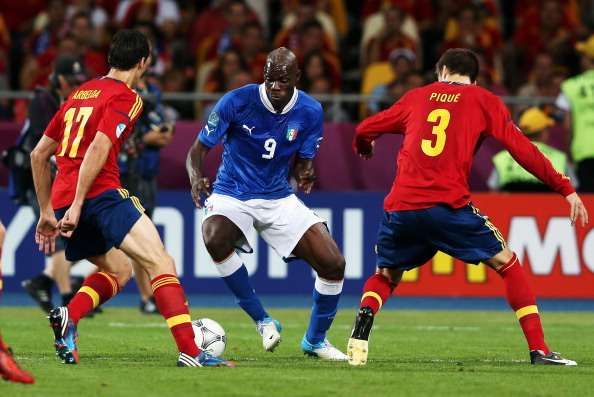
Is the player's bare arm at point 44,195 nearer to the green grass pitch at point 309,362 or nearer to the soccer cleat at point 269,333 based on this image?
the green grass pitch at point 309,362

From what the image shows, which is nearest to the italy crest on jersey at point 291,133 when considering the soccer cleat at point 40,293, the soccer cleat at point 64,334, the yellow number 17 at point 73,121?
the yellow number 17 at point 73,121

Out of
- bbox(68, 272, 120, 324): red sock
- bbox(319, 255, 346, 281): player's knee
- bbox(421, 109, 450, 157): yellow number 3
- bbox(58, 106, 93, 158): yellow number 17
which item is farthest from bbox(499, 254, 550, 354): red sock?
bbox(58, 106, 93, 158): yellow number 17

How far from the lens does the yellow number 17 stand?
956 cm

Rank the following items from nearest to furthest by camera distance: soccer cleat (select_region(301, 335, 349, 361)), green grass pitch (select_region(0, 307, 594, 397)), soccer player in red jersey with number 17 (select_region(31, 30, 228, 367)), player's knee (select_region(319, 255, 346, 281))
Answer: green grass pitch (select_region(0, 307, 594, 397)) < soccer player in red jersey with number 17 (select_region(31, 30, 228, 367)) < soccer cleat (select_region(301, 335, 349, 361)) < player's knee (select_region(319, 255, 346, 281))

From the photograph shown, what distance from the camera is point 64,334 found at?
954 cm

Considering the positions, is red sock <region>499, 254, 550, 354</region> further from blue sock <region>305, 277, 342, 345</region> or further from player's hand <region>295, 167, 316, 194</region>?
player's hand <region>295, 167, 316, 194</region>

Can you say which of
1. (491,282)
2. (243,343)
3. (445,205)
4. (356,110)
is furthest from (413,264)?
(356,110)

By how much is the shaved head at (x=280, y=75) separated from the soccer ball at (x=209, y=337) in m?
1.65

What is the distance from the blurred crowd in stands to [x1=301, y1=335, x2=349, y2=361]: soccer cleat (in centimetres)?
686

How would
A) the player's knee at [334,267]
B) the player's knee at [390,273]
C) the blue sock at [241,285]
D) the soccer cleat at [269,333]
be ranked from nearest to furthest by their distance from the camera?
1. the player's knee at [390,273]
2. the player's knee at [334,267]
3. the soccer cleat at [269,333]
4. the blue sock at [241,285]

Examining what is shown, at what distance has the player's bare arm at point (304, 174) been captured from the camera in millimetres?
10656

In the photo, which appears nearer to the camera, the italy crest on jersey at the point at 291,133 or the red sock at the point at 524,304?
the red sock at the point at 524,304

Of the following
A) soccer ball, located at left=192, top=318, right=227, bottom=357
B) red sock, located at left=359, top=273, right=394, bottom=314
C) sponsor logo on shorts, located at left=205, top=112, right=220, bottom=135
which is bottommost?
soccer ball, located at left=192, top=318, right=227, bottom=357

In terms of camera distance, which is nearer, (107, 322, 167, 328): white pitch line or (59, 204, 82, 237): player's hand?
(59, 204, 82, 237): player's hand
